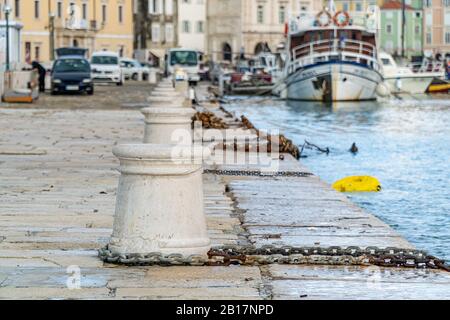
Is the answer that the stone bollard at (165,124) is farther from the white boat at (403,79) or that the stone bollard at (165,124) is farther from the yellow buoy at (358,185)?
the white boat at (403,79)

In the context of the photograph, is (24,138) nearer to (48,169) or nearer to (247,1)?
(48,169)

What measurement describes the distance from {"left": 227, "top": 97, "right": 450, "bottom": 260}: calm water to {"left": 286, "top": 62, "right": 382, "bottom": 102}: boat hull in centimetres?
112

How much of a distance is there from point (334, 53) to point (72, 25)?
44.9 m

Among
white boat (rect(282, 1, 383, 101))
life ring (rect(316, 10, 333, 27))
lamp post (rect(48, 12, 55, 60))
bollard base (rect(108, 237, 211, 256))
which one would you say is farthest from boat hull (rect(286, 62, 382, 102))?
bollard base (rect(108, 237, 211, 256))

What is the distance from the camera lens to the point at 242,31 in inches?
5059

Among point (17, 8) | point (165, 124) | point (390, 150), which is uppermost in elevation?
point (17, 8)

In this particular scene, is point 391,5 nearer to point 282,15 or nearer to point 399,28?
point 399,28

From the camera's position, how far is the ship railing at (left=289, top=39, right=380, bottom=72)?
196 ft

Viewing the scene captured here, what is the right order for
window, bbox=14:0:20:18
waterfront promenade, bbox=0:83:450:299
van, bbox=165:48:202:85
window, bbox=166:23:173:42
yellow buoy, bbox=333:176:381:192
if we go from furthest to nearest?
1. window, bbox=166:23:173:42
2. window, bbox=14:0:20:18
3. van, bbox=165:48:202:85
4. yellow buoy, bbox=333:176:381:192
5. waterfront promenade, bbox=0:83:450:299

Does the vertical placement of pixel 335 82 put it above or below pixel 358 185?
above

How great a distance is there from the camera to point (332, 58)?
5956 centimetres

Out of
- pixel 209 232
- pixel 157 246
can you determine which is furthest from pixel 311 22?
pixel 157 246

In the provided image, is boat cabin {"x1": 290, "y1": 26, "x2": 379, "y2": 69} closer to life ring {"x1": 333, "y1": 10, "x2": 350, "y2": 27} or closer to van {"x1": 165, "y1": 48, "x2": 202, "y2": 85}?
life ring {"x1": 333, "y1": 10, "x2": 350, "y2": 27}

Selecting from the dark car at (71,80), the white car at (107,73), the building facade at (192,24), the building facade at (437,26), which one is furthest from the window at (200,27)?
the dark car at (71,80)
